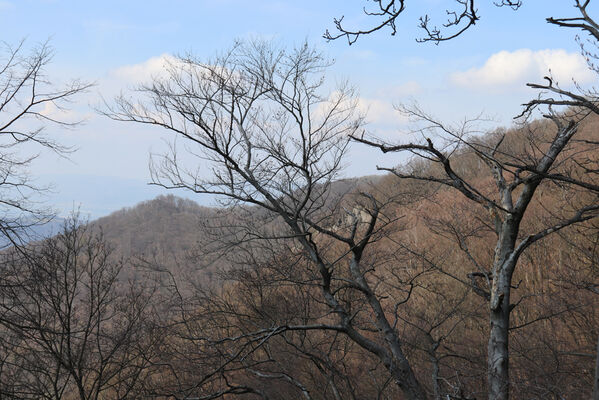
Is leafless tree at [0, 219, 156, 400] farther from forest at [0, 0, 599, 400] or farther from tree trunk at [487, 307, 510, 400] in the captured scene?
tree trunk at [487, 307, 510, 400]

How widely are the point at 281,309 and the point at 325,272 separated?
706 cm

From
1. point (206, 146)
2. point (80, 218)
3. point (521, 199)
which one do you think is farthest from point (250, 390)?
point (80, 218)

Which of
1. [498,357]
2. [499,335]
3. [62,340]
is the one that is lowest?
[498,357]

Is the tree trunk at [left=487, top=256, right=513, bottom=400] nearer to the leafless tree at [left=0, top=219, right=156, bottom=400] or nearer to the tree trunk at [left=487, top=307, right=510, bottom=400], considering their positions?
the tree trunk at [left=487, top=307, right=510, bottom=400]

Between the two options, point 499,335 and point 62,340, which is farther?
point 62,340

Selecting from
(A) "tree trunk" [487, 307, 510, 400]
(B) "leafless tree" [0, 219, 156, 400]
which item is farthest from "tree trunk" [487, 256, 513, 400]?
(B) "leafless tree" [0, 219, 156, 400]

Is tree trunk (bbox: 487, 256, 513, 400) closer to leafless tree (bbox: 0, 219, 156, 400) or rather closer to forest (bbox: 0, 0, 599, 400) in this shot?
forest (bbox: 0, 0, 599, 400)

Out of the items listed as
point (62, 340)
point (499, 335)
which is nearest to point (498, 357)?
point (499, 335)

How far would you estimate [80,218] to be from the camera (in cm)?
1914

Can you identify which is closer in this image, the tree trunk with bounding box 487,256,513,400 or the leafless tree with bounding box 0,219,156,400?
the tree trunk with bounding box 487,256,513,400

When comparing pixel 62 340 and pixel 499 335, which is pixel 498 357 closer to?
pixel 499 335

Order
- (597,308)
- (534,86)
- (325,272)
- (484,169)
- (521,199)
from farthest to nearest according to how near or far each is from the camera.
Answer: (484,169) → (597,308) → (325,272) → (521,199) → (534,86)

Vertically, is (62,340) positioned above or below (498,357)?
above

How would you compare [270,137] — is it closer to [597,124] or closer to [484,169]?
[484,169]
